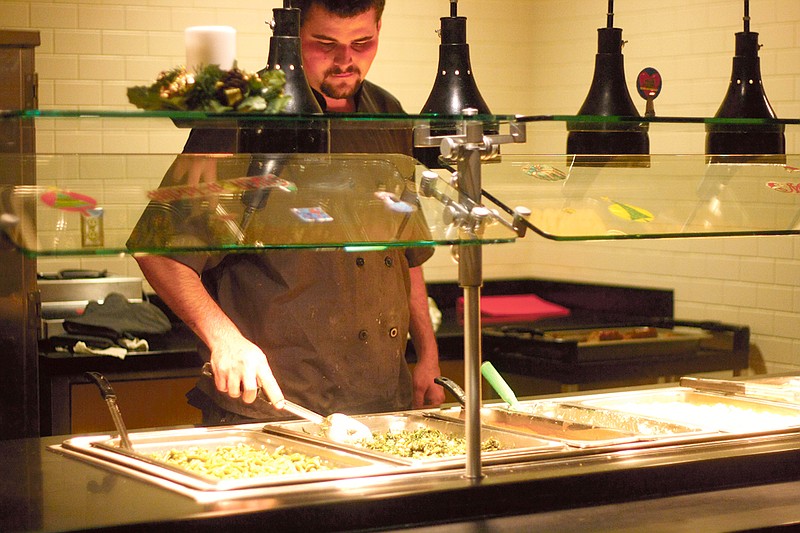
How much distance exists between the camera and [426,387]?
297 centimetres

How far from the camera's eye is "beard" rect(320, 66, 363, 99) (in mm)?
2738

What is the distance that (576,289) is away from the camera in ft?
18.1

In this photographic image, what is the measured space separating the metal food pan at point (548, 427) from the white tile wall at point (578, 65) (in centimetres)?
192

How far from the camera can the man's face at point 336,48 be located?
8.80 ft

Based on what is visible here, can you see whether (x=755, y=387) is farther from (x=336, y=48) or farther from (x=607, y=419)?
(x=336, y=48)

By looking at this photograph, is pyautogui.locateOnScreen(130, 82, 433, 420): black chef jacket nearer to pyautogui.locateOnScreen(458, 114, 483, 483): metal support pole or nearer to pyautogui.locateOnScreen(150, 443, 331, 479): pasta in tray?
pyautogui.locateOnScreen(150, 443, 331, 479): pasta in tray

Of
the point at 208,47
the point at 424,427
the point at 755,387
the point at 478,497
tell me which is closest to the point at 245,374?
the point at 424,427

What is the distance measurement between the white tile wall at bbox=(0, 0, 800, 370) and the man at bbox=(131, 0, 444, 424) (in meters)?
1.63

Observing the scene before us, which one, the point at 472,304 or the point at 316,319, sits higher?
the point at 472,304

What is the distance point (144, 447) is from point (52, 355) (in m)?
1.86

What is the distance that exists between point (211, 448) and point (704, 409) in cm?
117

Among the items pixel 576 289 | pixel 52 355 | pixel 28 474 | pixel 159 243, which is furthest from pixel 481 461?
pixel 576 289

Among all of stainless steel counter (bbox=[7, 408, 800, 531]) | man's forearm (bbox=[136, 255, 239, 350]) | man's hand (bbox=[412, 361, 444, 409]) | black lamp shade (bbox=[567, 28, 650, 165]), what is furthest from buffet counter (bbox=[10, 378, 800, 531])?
man's hand (bbox=[412, 361, 444, 409])

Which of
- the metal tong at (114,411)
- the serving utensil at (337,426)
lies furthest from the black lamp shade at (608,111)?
the metal tong at (114,411)
